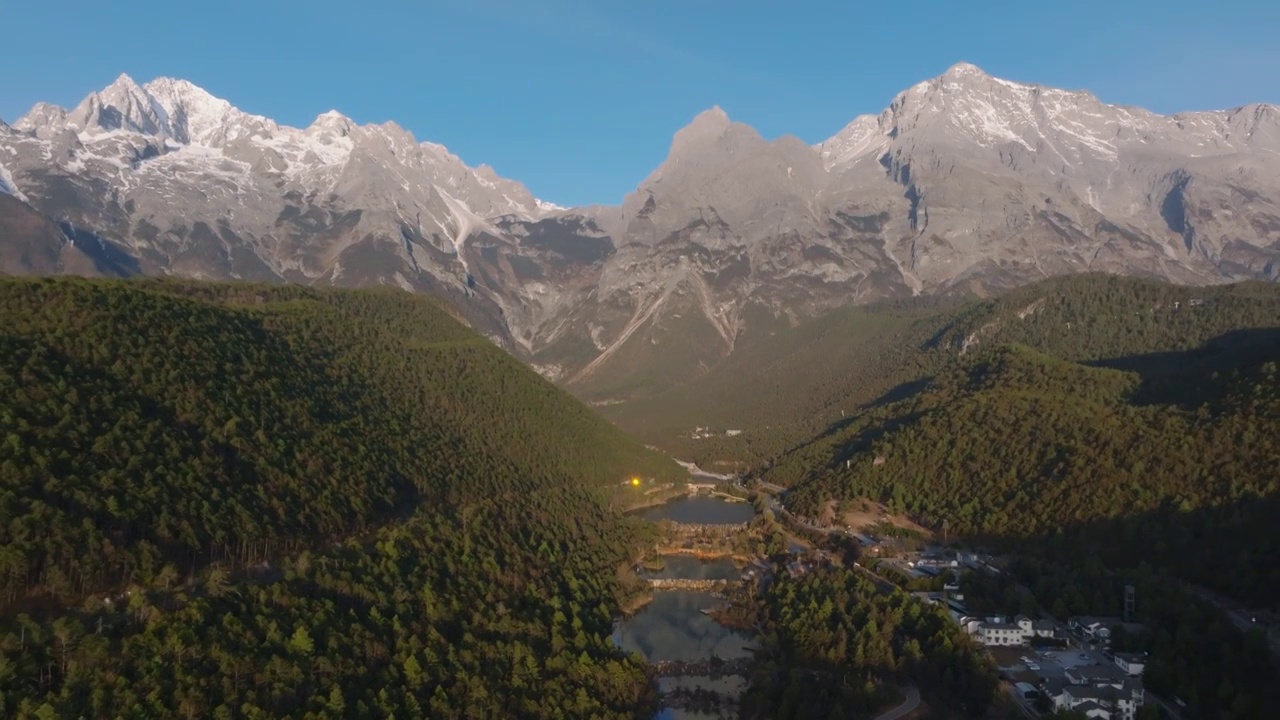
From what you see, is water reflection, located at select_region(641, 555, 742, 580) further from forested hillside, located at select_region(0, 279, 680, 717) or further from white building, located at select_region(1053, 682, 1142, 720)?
white building, located at select_region(1053, 682, 1142, 720)

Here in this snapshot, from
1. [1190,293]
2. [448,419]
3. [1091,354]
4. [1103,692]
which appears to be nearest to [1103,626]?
[1103,692]

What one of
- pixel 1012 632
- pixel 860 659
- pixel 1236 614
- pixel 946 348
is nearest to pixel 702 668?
pixel 860 659

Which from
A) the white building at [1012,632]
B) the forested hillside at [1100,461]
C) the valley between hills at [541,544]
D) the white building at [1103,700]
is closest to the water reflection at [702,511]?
the valley between hills at [541,544]

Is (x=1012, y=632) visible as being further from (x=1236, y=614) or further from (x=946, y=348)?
(x=946, y=348)

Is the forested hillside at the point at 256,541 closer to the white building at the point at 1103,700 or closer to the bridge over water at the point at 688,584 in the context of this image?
the bridge over water at the point at 688,584

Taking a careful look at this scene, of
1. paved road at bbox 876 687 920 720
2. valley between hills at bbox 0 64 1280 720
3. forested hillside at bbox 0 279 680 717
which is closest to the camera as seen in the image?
forested hillside at bbox 0 279 680 717

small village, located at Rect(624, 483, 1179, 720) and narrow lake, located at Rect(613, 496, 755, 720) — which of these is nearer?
small village, located at Rect(624, 483, 1179, 720)

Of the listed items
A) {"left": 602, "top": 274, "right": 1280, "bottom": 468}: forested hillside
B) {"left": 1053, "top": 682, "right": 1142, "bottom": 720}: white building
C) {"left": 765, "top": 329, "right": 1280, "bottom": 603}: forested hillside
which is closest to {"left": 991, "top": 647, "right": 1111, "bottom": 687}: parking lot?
{"left": 1053, "top": 682, "right": 1142, "bottom": 720}: white building
